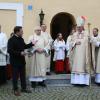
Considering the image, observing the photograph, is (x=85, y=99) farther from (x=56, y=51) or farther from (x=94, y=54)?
(x=56, y=51)

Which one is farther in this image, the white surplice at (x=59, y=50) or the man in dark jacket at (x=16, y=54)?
the white surplice at (x=59, y=50)

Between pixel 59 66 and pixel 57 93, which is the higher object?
pixel 59 66

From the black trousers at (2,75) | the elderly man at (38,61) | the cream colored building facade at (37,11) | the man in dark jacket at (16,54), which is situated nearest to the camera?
the man in dark jacket at (16,54)


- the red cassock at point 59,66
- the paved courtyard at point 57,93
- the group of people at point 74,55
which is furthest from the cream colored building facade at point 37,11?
the paved courtyard at point 57,93

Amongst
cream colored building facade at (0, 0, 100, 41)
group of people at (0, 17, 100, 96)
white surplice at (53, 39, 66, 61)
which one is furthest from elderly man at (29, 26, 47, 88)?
cream colored building facade at (0, 0, 100, 41)

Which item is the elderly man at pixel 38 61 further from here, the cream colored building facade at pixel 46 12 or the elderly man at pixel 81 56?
the cream colored building facade at pixel 46 12

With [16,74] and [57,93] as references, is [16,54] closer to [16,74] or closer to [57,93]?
[16,74]

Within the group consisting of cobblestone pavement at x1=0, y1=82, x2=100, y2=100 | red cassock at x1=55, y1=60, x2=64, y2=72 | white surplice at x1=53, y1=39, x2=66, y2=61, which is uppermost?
white surplice at x1=53, y1=39, x2=66, y2=61

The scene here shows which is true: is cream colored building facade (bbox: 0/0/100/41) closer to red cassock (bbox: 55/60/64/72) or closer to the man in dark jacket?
red cassock (bbox: 55/60/64/72)

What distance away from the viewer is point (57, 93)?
41.5 feet

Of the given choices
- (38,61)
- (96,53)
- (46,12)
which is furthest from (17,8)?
(96,53)

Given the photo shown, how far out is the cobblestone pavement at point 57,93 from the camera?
11781mm

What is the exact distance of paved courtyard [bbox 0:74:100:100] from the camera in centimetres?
1182

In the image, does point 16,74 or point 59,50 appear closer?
point 16,74
